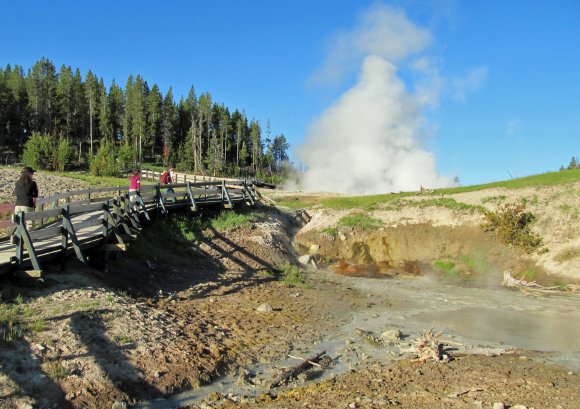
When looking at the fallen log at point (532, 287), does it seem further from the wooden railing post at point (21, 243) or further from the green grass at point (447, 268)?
the wooden railing post at point (21, 243)

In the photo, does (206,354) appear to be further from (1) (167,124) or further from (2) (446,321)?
(1) (167,124)

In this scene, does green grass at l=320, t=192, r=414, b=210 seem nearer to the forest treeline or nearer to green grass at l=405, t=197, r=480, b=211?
green grass at l=405, t=197, r=480, b=211

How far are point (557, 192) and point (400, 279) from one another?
11.9 meters

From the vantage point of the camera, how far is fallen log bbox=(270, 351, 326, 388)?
373 inches

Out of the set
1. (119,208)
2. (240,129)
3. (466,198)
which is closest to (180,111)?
(240,129)

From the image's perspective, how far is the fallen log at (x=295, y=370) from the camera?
948 centimetres

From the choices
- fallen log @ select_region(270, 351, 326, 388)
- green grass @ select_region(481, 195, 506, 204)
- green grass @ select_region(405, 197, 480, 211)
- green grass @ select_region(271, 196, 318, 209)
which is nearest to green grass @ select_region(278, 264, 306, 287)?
fallen log @ select_region(270, 351, 326, 388)

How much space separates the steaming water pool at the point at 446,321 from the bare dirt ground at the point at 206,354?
131mm

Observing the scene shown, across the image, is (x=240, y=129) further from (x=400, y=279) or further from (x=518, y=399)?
(x=518, y=399)

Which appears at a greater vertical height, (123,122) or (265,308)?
(123,122)

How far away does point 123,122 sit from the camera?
102250 millimetres

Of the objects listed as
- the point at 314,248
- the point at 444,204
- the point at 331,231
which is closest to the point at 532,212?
the point at 444,204

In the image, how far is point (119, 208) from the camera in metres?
17.8

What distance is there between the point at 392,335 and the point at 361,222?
18.2 m
